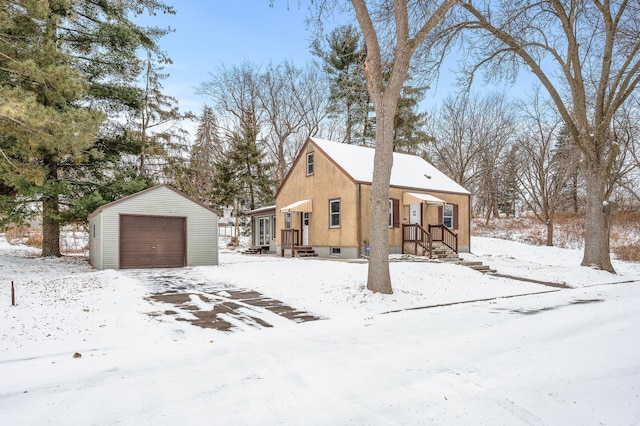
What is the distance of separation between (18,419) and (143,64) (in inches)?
712

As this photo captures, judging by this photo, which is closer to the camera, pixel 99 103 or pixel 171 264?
pixel 171 264

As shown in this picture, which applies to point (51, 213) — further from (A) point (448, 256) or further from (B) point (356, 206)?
(A) point (448, 256)

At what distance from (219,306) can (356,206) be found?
27.9 feet

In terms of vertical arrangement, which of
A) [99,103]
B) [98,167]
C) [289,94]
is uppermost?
[289,94]

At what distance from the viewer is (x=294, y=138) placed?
30.9 meters

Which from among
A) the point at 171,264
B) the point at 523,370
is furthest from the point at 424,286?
the point at 171,264

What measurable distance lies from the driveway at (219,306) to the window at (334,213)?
6.93 metres

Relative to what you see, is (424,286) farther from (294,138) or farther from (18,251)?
(294,138)

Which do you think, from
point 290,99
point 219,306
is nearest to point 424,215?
point 219,306

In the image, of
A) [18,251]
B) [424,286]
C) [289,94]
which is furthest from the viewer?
[289,94]

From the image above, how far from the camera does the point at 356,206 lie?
47.8 feet

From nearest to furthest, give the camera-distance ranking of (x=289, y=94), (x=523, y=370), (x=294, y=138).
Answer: (x=523, y=370)
(x=289, y=94)
(x=294, y=138)

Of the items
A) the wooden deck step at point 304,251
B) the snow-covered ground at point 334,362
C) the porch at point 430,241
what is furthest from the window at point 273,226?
the snow-covered ground at point 334,362

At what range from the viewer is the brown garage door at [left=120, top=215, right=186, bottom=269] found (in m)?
13.5
